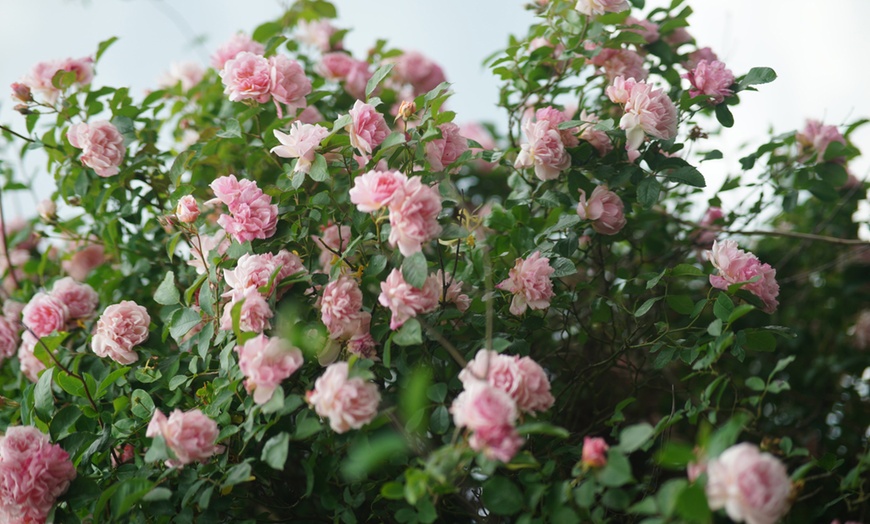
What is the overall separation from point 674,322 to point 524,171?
1.84 ft

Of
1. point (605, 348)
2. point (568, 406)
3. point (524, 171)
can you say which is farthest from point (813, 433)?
point (524, 171)

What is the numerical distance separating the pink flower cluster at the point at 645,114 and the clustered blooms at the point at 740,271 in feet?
0.56

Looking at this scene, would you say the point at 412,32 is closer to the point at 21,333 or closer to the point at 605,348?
the point at 605,348

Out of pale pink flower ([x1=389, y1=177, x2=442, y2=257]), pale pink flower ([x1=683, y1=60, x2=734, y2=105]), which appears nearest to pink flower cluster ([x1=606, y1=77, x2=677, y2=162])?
pale pink flower ([x1=683, y1=60, x2=734, y2=105])

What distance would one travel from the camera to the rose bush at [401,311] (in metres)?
0.75

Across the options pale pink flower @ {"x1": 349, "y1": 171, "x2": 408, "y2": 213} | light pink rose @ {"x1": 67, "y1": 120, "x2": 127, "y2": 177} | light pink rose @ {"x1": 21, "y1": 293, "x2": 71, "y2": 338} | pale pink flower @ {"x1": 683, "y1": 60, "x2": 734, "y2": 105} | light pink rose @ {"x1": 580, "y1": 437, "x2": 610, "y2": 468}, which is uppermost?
pale pink flower @ {"x1": 683, "y1": 60, "x2": 734, "y2": 105}

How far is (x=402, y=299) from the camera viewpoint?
0.79 meters

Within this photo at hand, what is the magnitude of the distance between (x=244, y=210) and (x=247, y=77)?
22cm

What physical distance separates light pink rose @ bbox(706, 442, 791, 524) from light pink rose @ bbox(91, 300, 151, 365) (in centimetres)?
75

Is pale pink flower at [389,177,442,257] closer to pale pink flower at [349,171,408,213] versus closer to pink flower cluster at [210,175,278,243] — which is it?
pale pink flower at [349,171,408,213]

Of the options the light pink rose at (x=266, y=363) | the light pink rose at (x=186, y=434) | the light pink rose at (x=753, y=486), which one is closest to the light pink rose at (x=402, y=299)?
the light pink rose at (x=266, y=363)

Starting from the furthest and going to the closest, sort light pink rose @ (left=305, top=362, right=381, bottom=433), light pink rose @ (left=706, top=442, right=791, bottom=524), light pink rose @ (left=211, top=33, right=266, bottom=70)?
1. light pink rose @ (left=211, top=33, right=266, bottom=70)
2. light pink rose @ (left=305, top=362, right=381, bottom=433)
3. light pink rose @ (left=706, top=442, right=791, bottom=524)

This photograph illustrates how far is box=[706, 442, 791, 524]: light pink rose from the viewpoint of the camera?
0.59 m

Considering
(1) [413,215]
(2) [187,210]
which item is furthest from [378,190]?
(2) [187,210]
